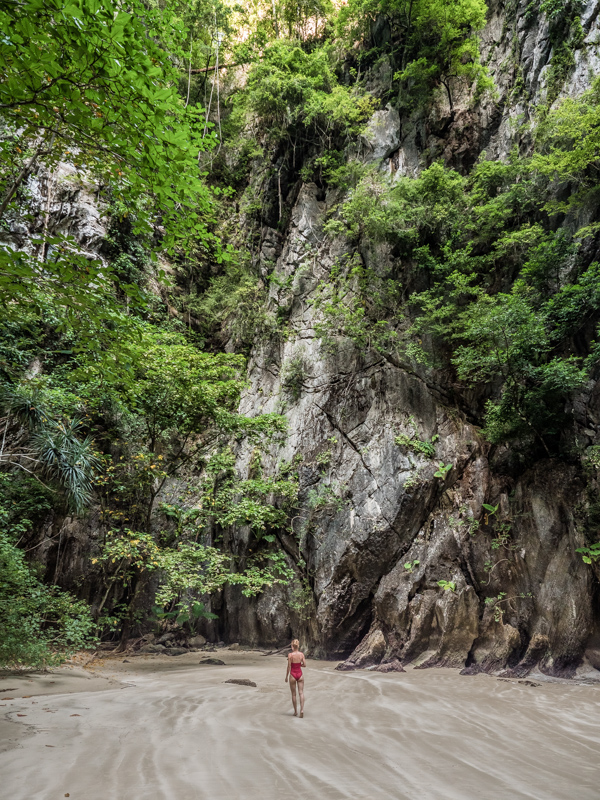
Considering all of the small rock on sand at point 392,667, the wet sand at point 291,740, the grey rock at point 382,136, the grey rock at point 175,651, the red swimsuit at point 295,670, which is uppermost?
the grey rock at point 382,136

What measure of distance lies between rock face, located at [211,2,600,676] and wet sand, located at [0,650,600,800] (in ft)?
6.13

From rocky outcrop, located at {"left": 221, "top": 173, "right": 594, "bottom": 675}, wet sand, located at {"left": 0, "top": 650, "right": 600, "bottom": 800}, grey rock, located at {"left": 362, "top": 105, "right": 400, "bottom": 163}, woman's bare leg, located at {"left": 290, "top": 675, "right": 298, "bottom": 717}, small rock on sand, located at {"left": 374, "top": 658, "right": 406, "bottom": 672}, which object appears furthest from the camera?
grey rock, located at {"left": 362, "top": 105, "right": 400, "bottom": 163}

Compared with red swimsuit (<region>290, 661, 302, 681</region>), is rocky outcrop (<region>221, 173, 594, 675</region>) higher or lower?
higher

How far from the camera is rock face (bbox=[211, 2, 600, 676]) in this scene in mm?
9812

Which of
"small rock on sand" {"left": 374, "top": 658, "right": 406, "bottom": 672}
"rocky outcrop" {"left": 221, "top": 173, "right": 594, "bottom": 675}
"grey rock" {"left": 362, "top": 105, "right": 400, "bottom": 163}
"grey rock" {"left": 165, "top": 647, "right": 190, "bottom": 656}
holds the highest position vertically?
"grey rock" {"left": 362, "top": 105, "right": 400, "bottom": 163}

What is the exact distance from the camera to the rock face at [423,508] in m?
9.81

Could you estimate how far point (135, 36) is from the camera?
3.65 meters

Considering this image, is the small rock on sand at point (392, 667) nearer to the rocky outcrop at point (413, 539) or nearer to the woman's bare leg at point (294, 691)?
the rocky outcrop at point (413, 539)

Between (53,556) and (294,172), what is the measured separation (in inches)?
648

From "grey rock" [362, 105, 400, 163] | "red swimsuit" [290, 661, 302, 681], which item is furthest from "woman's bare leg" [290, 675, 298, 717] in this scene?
"grey rock" [362, 105, 400, 163]

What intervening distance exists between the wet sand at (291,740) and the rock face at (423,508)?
1868mm

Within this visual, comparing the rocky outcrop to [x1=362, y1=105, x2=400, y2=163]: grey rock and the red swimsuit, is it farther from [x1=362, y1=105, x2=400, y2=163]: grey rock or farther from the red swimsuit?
[x1=362, y1=105, x2=400, y2=163]: grey rock

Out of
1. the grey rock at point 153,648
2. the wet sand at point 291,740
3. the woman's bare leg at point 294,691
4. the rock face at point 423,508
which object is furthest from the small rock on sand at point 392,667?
the grey rock at point 153,648

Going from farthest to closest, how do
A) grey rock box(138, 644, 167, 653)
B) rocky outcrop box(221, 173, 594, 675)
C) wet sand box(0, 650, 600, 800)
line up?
1. grey rock box(138, 644, 167, 653)
2. rocky outcrop box(221, 173, 594, 675)
3. wet sand box(0, 650, 600, 800)
